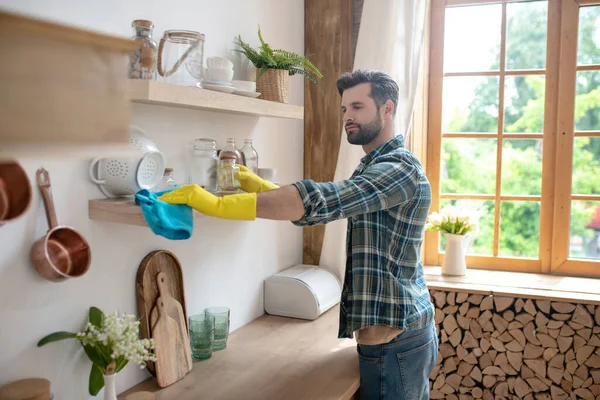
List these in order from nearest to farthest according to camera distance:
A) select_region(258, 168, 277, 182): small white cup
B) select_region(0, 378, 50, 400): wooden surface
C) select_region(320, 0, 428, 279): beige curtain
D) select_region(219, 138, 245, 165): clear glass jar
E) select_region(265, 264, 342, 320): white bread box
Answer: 1. select_region(0, 378, 50, 400): wooden surface
2. select_region(219, 138, 245, 165): clear glass jar
3. select_region(258, 168, 277, 182): small white cup
4. select_region(265, 264, 342, 320): white bread box
5. select_region(320, 0, 428, 279): beige curtain

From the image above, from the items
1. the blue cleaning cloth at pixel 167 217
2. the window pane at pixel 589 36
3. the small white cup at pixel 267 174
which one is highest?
the window pane at pixel 589 36

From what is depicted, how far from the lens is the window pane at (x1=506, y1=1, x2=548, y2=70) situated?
107 inches

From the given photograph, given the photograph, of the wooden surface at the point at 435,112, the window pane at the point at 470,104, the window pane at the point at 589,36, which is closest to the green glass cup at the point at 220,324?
the wooden surface at the point at 435,112

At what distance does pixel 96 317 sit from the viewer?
1434 millimetres

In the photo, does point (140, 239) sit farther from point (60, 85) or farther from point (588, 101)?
point (588, 101)

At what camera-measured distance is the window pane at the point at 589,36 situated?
104 inches

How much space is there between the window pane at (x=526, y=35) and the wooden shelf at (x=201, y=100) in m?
1.33

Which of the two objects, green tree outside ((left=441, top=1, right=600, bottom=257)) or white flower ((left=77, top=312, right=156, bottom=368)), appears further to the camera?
green tree outside ((left=441, top=1, right=600, bottom=257))

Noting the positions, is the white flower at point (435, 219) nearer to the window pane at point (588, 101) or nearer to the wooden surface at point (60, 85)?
the window pane at point (588, 101)

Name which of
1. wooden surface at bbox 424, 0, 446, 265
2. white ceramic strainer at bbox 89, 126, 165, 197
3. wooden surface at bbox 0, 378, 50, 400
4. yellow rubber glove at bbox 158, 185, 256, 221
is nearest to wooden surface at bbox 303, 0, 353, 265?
wooden surface at bbox 424, 0, 446, 265

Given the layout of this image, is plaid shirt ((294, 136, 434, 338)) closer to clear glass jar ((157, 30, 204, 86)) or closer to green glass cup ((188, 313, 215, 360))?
green glass cup ((188, 313, 215, 360))

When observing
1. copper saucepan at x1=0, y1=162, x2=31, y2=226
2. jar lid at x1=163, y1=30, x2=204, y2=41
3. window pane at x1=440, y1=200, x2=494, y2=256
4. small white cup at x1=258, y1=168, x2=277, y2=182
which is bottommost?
window pane at x1=440, y1=200, x2=494, y2=256

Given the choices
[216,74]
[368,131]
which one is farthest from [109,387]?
[368,131]

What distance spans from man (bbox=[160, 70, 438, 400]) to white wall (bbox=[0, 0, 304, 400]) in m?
0.34
